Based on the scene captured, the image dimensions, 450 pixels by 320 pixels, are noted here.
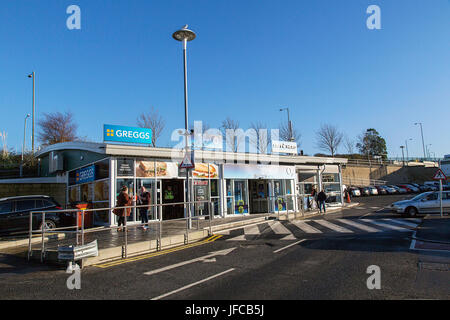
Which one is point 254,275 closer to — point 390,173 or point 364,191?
point 364,191

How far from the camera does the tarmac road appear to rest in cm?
540

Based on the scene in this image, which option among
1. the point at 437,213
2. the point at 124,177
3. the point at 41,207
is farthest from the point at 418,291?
the point at 437,213

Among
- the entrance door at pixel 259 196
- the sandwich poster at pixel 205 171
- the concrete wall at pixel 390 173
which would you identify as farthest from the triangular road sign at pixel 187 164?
the concrete wall at pixel 390 173

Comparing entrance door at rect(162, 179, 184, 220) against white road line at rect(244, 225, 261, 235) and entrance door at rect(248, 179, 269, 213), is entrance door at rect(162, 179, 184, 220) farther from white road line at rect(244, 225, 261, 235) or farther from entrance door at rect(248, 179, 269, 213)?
entrance door at rect(248, 179, 269, 213)

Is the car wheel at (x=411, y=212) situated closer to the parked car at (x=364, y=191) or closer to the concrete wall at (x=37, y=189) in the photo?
the concrete wall at (x=37, y=189)

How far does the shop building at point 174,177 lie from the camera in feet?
51.0

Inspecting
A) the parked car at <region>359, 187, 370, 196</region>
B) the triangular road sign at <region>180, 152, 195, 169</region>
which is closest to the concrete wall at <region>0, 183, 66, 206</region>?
the triangular road sign at <region>180, 152, 195, 169</region>

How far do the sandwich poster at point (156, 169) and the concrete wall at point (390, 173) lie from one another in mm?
42619

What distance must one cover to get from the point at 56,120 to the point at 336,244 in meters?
42.8

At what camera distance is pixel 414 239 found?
10.5m

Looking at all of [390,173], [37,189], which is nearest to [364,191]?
[390,173]

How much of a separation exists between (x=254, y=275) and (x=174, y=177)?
1133 centimetres

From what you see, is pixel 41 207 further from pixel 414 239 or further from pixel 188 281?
pixel 414 239

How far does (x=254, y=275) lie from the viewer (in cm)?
655
